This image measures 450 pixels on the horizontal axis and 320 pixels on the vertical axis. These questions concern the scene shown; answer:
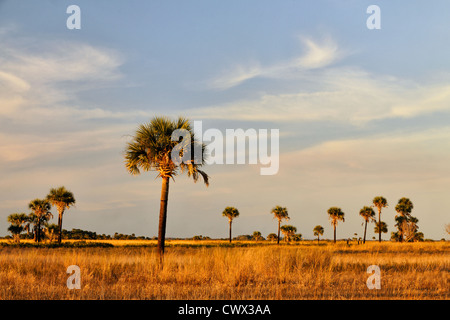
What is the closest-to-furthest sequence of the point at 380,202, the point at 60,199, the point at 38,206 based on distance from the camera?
1. the point at 60,199
2. the point at 38,206
3. the point at 380,202

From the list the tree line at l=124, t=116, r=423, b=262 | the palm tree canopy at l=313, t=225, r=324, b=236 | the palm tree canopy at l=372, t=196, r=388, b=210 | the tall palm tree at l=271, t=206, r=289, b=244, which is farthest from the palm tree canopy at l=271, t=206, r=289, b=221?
the tree line at l=124, t=116, r=423, b=262

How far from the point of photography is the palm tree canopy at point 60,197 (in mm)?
64625

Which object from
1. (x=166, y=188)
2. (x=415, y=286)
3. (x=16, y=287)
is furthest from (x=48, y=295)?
(x=166, y=188)

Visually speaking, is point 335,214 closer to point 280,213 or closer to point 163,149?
point 280,213

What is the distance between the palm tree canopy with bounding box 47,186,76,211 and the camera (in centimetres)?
6462

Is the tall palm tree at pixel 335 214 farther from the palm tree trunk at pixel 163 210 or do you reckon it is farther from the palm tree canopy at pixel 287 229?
the palm tree trunk at pixel 163 210

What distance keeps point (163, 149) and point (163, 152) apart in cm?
16

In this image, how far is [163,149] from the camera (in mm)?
23094

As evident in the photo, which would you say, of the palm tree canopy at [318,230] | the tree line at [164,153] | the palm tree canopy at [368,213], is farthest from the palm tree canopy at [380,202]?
the tree line at [164,153]

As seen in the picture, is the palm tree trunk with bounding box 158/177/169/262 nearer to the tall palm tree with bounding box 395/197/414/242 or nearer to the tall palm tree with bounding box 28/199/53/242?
the tall palm tree with bounding box 28/199/53/242

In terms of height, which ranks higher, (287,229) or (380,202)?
(380,202)

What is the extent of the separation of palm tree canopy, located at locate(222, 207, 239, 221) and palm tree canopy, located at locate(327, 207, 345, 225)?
21716 millimetres

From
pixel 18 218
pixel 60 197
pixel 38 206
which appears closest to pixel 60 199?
pixel 60 197
